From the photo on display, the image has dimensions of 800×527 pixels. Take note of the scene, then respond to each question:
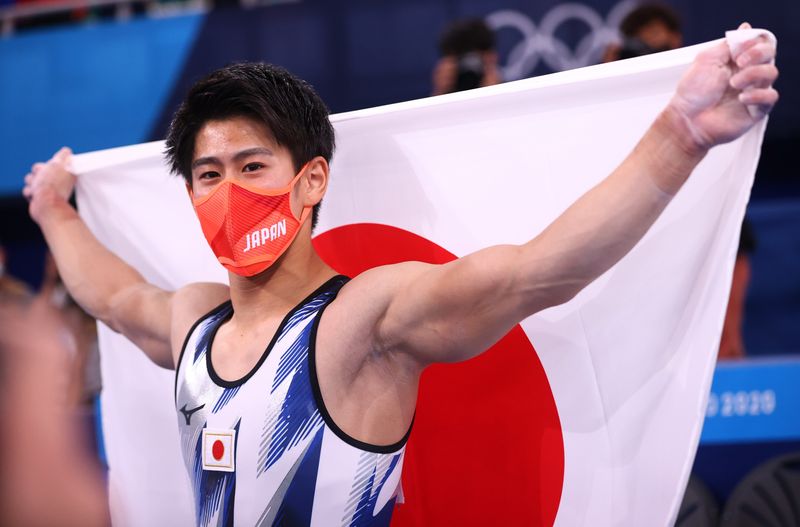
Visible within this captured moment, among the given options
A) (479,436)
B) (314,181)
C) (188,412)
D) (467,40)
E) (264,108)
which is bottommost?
(479,436)

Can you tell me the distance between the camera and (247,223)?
2.17 metres

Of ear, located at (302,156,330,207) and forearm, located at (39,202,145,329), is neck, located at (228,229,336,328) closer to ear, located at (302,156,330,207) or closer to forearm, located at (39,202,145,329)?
ear, located at (302,156,330,207)

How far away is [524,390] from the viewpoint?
2393 mm

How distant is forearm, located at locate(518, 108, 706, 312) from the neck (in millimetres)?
681

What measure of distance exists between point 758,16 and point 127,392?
4.55m

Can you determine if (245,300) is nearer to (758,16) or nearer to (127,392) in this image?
(127,392)

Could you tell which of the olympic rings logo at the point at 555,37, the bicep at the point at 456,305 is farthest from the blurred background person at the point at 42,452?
the olympic rings logo at the point at 555,37

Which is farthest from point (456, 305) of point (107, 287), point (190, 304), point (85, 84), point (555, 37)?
point (85, 84)

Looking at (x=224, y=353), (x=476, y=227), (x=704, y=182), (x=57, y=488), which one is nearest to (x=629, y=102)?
(x=704, y=182)

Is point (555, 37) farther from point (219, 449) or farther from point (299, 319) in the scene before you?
point (219, 449)

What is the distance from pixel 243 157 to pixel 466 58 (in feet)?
7.15

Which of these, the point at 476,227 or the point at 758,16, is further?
the point at 758,16

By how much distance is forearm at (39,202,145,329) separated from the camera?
9.23 feet

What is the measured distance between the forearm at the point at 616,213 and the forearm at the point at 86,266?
4.94 ft
